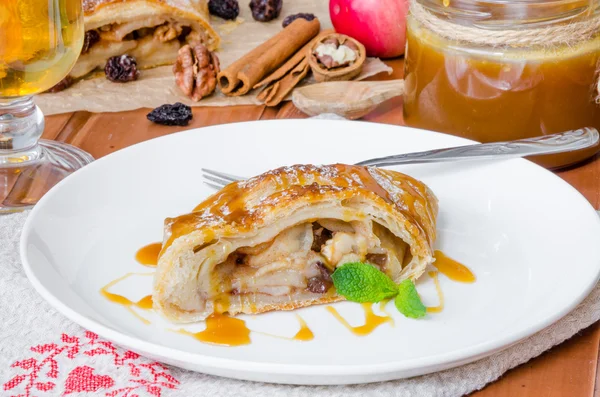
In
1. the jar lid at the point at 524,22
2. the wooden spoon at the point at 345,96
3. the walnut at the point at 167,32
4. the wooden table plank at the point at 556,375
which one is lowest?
the walnut at the point at 167,32

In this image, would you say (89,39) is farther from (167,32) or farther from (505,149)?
(505,149)

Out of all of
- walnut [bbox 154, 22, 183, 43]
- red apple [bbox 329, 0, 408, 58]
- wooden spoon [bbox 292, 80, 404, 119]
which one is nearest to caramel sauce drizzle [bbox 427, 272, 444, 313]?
wooden spoon [bbox 292, 80, 404, 119]

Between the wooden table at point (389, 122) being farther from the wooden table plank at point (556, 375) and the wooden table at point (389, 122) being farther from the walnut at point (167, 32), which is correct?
the walnut at point (167, 32)

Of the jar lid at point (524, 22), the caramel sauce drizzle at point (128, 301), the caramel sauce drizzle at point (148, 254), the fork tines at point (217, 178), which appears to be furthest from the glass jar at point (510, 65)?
the caramel sauce drizzle at point (128, 301)

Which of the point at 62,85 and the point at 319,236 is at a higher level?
the point at 319,236

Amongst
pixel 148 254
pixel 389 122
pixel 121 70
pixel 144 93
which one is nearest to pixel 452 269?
pixel 148 254

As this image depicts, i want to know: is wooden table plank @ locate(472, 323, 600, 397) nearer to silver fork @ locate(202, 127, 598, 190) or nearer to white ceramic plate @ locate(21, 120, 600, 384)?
white ceramic plate @ locate(21, 120, 600, 384)
